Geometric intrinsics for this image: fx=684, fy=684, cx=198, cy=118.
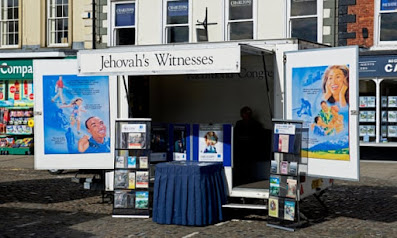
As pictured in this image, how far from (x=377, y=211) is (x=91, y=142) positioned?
4934 millimetres

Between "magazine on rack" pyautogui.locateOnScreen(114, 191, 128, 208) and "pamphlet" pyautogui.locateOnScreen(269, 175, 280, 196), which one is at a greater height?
"pamphlet" pyautogui.locateOnScreen(269, 175, 280, 196)

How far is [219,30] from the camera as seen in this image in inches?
856

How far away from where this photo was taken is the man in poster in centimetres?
1141

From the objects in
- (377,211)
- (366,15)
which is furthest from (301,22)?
(377,211)

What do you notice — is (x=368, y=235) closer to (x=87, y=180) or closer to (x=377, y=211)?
(x=377, y=211)

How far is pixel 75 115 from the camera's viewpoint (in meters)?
11.5

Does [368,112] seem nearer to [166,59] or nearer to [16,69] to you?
[166,59]

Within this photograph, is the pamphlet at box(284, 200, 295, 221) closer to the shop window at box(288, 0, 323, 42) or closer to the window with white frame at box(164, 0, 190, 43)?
the shop window at box(288, 0, 323, 42)

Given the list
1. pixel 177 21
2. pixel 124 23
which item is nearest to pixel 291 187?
pixel 177 21

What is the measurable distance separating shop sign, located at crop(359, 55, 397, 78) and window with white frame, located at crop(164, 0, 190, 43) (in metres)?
5.71

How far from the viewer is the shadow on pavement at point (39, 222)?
31.2ft

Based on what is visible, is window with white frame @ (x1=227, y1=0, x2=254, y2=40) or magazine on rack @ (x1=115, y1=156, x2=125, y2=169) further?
window with white frame @ (x1=227, y1=0, x2=254, y2=40)

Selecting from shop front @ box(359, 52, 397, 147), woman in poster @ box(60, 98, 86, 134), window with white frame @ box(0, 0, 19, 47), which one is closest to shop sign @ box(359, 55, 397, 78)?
shop front @ box(359, 52, 397, 147)

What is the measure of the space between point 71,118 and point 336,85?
453 cm
